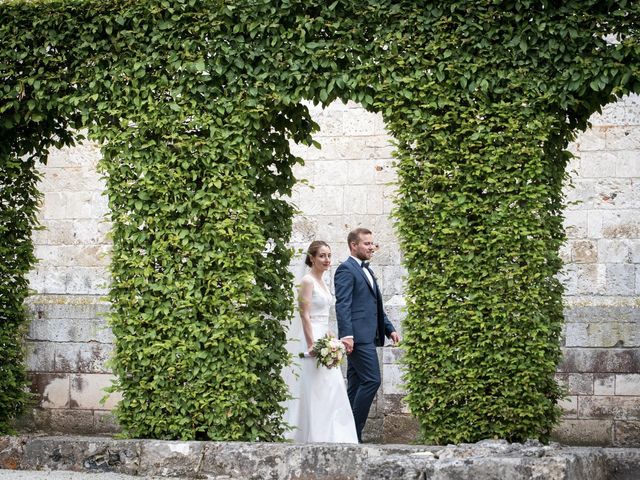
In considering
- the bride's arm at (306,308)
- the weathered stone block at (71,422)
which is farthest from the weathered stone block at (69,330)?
the bride's arm at (306,308)

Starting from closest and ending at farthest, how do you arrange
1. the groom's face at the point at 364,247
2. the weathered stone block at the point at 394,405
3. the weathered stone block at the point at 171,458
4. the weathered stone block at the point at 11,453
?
the weathered stone block at the point at 171,458
the weathered stone block at the point at 11,453
the groom's face at the point at 364,247
the weathered stone block at the point at 394,405

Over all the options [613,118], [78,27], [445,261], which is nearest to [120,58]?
[78,27]

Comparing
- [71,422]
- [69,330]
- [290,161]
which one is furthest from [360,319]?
[71,422]

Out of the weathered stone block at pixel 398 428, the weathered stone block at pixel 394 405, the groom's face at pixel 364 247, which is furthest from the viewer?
the weathered stone block at pixel 394 405

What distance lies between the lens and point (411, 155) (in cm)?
843

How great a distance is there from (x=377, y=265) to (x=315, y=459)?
408cm

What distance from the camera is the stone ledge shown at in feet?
22.4

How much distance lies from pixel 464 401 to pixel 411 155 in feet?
6.14

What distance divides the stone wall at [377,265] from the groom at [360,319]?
1.81ft

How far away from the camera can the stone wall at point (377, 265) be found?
36.8 ft

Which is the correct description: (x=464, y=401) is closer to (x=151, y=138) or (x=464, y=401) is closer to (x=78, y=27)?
(x=151, y=138)

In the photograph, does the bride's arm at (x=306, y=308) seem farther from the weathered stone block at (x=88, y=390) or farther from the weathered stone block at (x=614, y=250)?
the weathered stone block at (x=88, y=390)

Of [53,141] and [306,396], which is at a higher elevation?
[53,141]

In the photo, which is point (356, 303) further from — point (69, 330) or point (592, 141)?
point (69, 330)
